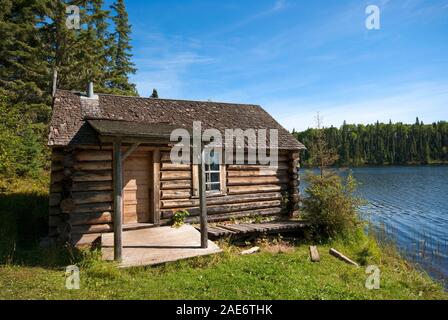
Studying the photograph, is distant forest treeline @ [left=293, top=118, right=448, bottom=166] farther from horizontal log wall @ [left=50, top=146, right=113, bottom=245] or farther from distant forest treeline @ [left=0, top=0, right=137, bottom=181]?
horizontal log wall @ [left=50, top=146, right=113, bottom=245]

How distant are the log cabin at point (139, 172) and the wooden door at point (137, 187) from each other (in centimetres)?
3

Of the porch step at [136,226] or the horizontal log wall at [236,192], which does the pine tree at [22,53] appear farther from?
the porch step at [136,226]

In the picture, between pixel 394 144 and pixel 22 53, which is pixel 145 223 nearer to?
pixel 22 53

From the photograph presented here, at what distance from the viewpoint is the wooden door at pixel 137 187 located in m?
10.9

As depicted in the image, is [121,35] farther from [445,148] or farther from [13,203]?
[445,148]

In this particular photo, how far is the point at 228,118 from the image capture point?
14.3 meters

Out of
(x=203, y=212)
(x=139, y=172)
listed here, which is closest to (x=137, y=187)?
(x=139, y=172)

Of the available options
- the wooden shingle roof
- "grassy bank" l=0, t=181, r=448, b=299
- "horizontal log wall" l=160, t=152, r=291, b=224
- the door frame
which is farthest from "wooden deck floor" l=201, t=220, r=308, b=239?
the wooden shingle roof

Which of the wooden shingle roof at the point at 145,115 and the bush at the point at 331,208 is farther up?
the wooden shingle roof at the point at 145,115

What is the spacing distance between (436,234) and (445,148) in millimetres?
98446

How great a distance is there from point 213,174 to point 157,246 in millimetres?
4389

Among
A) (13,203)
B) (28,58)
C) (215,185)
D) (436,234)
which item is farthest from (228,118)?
(28,58)

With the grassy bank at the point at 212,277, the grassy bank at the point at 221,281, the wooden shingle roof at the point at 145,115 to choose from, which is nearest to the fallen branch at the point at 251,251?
the grassy bank at the point at 212,277

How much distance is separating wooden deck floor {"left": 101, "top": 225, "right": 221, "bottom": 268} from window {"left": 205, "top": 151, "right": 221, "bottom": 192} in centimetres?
227
